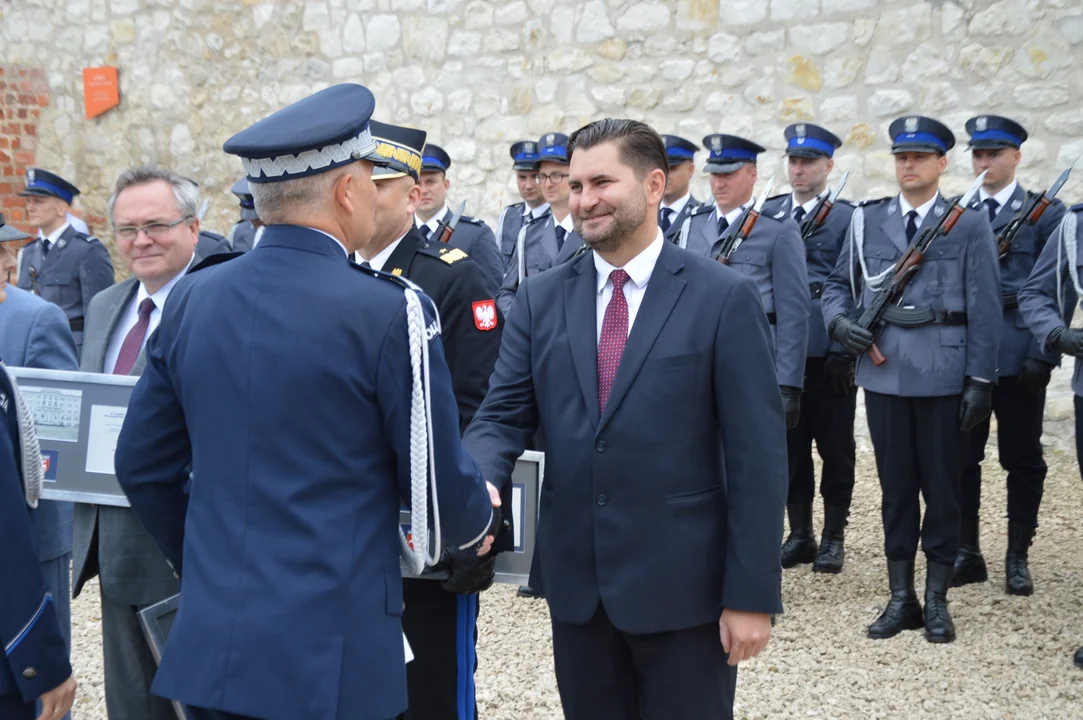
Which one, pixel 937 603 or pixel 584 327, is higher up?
pixel 584 327

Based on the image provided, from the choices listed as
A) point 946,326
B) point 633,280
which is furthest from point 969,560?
point 633,280

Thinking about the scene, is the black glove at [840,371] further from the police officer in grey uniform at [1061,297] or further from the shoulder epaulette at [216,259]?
the shoulder epaulette at [216,259]

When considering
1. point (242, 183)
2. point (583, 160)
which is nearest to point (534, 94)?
point (242, 183)

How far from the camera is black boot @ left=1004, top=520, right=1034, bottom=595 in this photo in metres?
5.34

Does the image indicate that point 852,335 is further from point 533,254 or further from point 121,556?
point 121,556

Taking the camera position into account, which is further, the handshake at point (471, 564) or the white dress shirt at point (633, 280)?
the white dress shirt at point (633, 280)

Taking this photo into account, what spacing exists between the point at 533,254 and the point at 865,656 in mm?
3449

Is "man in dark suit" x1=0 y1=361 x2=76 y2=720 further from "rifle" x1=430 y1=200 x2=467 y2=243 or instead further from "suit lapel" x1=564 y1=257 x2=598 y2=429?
"rifle" x1=430 y1=200 x2=467 y2=243

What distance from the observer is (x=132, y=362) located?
3.28m

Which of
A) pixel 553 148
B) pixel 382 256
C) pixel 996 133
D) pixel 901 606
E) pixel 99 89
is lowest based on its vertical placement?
pixel 901 606

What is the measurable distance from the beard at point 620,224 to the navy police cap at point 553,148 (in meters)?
4.68

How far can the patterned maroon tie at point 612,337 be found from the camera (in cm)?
264

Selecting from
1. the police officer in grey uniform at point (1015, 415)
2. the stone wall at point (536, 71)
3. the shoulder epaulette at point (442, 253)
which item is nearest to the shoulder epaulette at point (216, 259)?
the shoulder epaulette at point (442, 253)

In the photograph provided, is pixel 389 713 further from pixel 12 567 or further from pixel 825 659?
pixel 825 659
